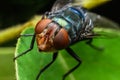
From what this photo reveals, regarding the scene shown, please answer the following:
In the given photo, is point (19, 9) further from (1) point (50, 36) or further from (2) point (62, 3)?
(1) point (50, 36)

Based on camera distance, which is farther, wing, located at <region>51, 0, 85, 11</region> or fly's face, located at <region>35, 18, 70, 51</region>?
wing, located at <region>51, 0, 85, 11</region>

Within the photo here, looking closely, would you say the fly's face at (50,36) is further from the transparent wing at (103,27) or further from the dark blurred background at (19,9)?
the dark blurred background at (19,9)

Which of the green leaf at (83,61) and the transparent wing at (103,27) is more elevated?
the transparent wing at (103,27)

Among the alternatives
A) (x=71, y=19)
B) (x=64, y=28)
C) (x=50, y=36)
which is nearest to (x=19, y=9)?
(x=71, y=19)

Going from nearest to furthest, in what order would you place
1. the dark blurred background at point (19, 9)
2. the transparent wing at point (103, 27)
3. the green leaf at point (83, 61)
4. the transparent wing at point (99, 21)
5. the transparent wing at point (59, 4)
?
the green leaf at point (83, 61)
the transparent wing at point (103, 27)
the transparent wing at point (59, 4)
the transparent wing at point (99, 21)
the dark blurred background at point (19, 9)

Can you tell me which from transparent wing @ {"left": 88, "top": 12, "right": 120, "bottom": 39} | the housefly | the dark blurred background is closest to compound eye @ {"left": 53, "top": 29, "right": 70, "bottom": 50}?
the housefly

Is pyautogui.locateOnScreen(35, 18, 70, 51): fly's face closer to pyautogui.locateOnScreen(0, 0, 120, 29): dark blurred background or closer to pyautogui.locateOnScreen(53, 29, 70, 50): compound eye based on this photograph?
pyautogui.locateOnScreen(53, 29, 70, 50): compound eye

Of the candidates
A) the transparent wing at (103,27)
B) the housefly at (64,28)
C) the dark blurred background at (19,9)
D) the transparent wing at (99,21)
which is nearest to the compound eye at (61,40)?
the housefly at (64,28)

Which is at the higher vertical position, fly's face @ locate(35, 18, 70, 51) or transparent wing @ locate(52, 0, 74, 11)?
transparent wing @ locate(52, 0, 74, 11)
